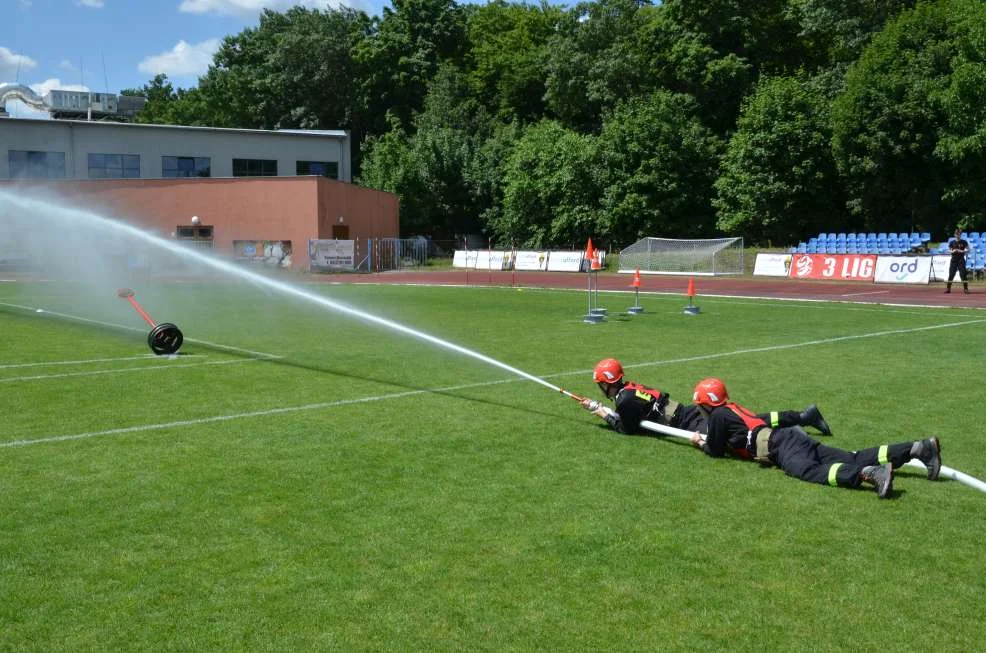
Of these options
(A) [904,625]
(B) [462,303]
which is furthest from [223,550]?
(B) [462,303]

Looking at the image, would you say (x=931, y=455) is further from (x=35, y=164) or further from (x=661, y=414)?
(x=35, y=164)

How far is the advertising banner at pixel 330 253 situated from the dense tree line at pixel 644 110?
21166 mm

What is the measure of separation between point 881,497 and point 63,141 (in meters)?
69.1

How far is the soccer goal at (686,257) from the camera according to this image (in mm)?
51000

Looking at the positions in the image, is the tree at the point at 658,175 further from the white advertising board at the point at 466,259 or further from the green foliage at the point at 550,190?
the white advertising board at the point at 466,259

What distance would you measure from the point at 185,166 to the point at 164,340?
5561cm

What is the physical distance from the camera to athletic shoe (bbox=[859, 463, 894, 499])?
8.71m

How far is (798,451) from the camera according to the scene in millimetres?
9570

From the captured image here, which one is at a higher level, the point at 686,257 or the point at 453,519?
the point at 686,257

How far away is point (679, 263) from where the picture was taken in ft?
174

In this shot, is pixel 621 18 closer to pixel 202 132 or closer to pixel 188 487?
pixel 202 132

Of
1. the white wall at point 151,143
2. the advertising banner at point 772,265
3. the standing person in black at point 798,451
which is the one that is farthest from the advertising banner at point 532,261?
the standing person in black at point 798,451

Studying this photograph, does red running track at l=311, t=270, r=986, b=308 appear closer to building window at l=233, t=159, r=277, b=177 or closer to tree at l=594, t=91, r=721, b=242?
tree at l=594, t=91, r=721, b=242

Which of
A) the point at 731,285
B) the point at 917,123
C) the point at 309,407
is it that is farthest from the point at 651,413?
the point at 917,123
